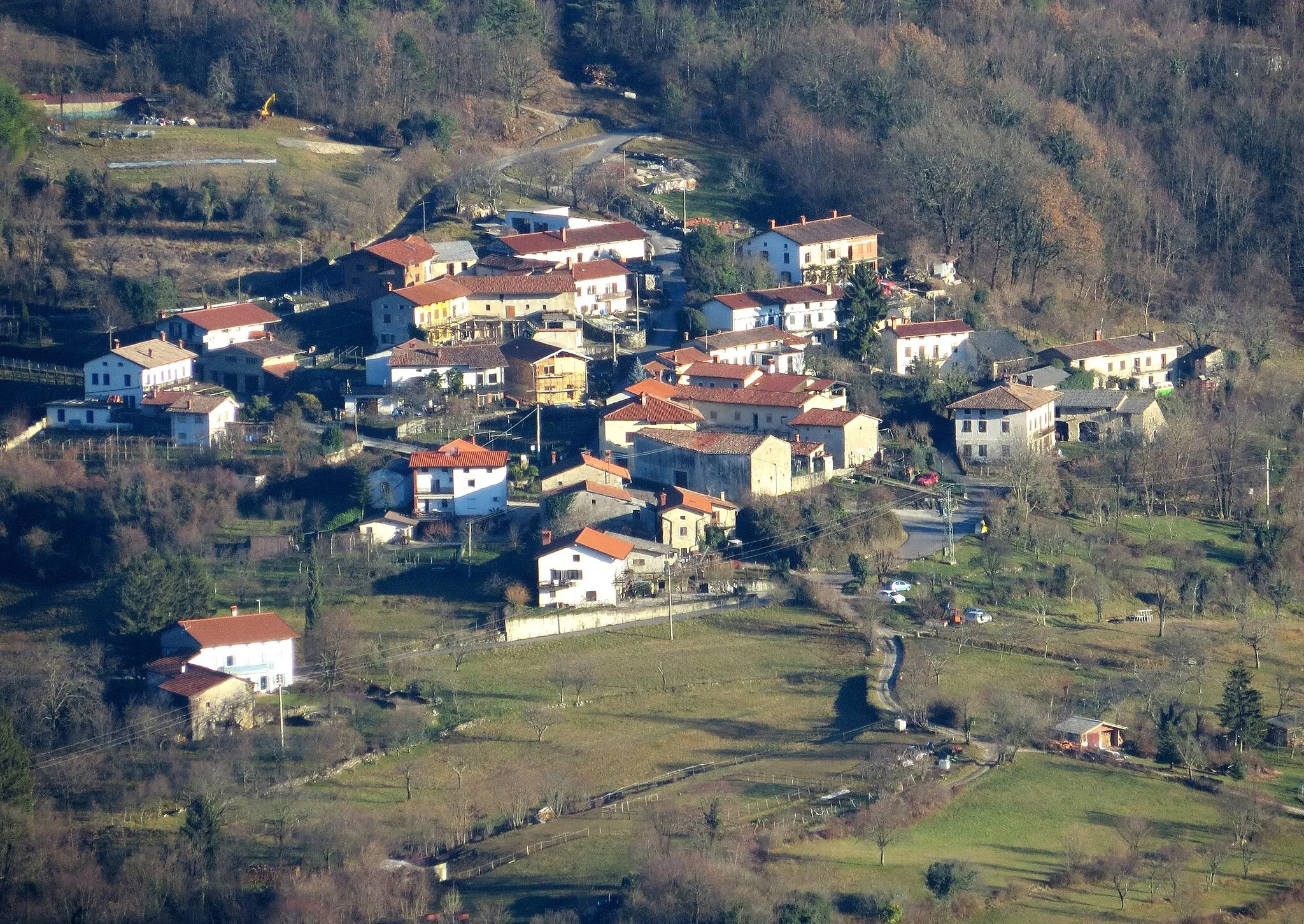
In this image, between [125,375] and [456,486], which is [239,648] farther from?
[125,375]

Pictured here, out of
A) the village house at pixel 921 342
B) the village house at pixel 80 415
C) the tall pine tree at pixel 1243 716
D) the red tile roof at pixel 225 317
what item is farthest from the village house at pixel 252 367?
the tall pine tree at pixel 1243 716

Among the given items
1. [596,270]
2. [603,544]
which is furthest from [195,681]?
[596,270]

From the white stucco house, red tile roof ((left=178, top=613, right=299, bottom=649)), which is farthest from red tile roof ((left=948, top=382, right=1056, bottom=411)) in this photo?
the white stucco house

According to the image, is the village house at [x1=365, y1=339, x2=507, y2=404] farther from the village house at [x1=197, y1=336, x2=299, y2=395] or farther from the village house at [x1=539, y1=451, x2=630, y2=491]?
the village house at [x1=539, y1=451, x2=630, y2=491]

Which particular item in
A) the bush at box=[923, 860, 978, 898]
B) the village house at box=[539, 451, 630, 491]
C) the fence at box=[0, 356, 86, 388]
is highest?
the village house at box=[539, 451, 630, 491]

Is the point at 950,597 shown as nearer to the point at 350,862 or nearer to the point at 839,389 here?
the point at 839,389

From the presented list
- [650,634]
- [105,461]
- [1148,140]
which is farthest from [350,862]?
[1148,140]

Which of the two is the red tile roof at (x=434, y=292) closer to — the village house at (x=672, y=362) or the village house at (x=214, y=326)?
the village house at (x=214, y=326)
